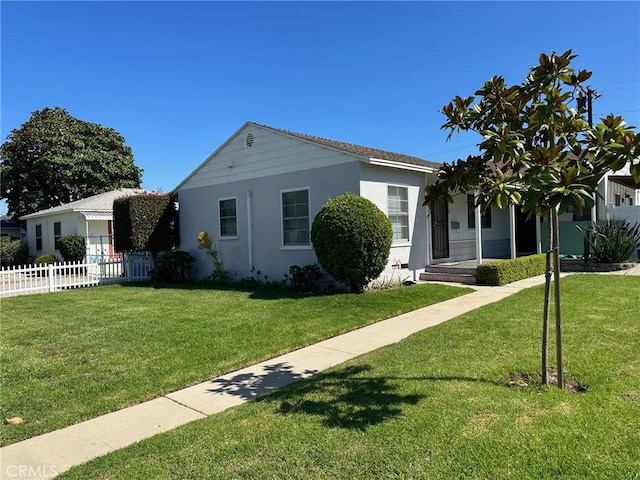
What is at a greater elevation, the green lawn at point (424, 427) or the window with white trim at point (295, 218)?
the window with white trim at point (295, 218)

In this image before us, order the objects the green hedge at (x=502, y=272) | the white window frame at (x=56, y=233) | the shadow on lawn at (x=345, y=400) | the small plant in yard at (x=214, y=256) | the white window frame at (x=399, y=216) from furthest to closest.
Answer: the white window frame at (x=56, y=233) < the small plant in yard at (x=214, y=256) < the white window frame at (x=399, y=216) < the green hedge at (x=502, y=272) < the shadow on lawn at (x=345, y=400)

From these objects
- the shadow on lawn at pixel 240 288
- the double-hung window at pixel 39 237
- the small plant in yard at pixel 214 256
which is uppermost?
the double-hung window at pixel 39 237

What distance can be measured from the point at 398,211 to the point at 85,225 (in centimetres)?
1620

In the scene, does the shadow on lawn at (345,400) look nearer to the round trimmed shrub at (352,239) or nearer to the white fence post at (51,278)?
the round trimmed shrub at (352,239)

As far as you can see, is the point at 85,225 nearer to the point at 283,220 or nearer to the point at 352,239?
the point at 283,220

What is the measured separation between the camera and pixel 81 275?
15.2 meters

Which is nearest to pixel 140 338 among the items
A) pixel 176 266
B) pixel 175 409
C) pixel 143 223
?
pixel 175 409

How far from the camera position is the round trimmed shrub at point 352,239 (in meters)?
9.61

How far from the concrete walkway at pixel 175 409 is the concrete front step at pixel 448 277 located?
515 cm

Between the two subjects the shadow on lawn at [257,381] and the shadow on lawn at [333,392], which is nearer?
the shadow on lawn at [333,392]

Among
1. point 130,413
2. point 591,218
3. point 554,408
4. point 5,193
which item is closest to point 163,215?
point 130,413

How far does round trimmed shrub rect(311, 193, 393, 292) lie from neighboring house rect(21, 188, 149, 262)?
42.9 feet

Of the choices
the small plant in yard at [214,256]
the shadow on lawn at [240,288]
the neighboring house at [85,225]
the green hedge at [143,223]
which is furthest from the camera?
the neighboring house at [85,225]

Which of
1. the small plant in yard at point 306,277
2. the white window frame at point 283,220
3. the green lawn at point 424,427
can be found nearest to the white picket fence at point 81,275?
the white window frame at point 283,220
